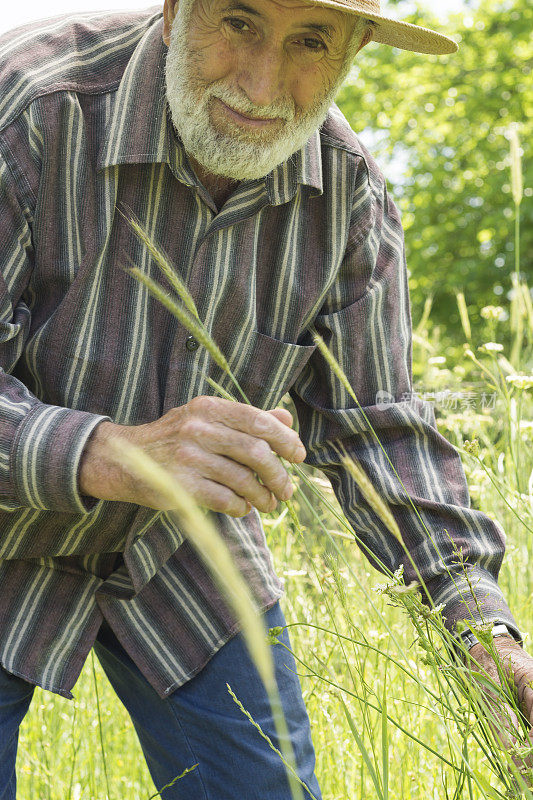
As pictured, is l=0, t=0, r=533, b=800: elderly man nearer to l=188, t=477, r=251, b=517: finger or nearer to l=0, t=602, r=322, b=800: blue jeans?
l=0, t=602, r=322, b=800: blue jeans

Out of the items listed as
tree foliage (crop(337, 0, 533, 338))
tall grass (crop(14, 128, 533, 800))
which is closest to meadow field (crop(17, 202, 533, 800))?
tall grass (crop(14, 128, 533, 800))

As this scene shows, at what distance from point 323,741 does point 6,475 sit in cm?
111

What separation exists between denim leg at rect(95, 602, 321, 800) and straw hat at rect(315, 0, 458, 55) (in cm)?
132

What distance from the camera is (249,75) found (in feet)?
5.76

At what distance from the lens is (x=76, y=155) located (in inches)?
70.7

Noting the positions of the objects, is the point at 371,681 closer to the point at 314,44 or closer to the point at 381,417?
the point at 381,417

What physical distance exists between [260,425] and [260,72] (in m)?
0.84

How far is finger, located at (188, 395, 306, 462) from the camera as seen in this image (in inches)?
50.0

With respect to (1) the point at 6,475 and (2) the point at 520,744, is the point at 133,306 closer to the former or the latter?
(1) the point at 6,475

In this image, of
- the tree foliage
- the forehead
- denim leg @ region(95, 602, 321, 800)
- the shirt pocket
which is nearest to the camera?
the forehead

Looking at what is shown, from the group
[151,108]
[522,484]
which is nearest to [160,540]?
[522,484]

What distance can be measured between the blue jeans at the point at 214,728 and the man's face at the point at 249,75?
1.06 metres

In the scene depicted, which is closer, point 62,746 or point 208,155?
point 208,155

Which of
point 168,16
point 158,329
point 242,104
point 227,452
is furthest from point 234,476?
point 168,16
